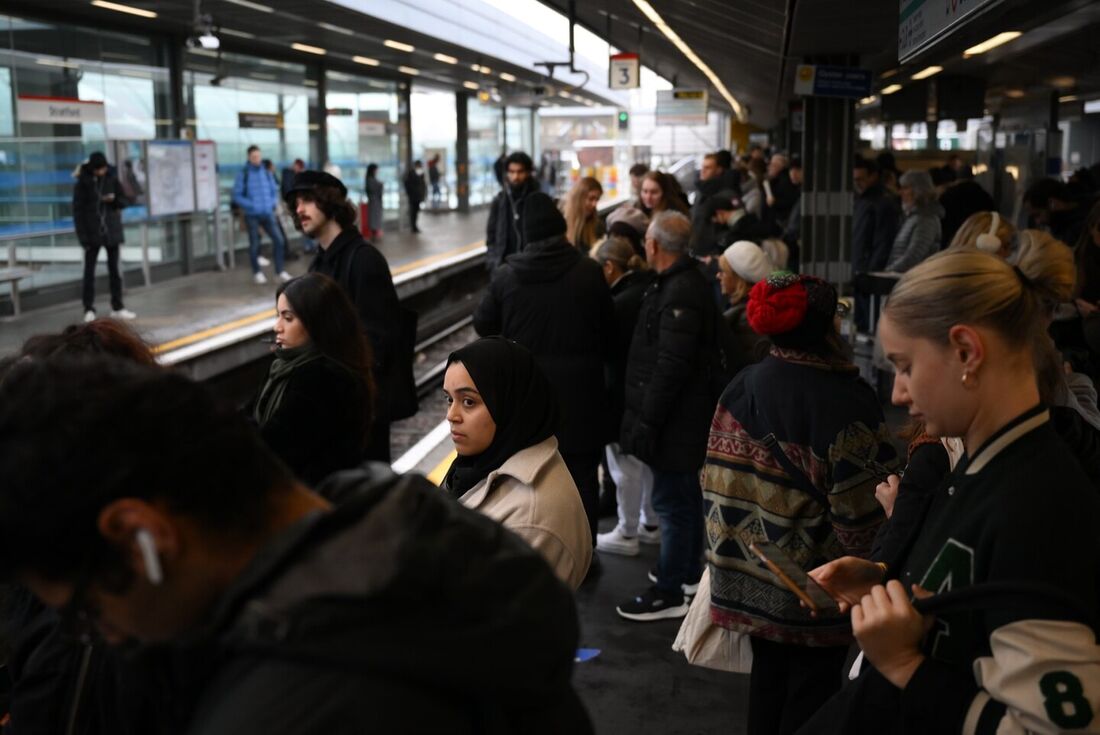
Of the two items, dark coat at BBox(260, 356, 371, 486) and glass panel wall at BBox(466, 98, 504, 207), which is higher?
glass panel wall at BBox(466, 98, 504, 207)

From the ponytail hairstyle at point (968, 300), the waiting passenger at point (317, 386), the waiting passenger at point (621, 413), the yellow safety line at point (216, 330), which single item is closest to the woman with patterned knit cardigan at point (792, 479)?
the ponytail hairstyle at point (968, 300)

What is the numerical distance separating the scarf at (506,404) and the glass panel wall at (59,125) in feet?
40.6

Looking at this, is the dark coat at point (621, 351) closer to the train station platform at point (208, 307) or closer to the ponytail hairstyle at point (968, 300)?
the train station platform at point (208, 307)

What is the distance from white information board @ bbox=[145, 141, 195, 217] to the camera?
17.0 metres

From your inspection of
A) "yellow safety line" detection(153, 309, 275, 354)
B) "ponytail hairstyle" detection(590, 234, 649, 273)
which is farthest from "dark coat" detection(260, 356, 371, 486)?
→ "yellow safety line" detection(153, 309, 275, 354)

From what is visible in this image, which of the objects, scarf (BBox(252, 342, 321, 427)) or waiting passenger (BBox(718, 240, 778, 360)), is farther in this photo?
waiting passenger (BBox(718, 240, 778, 360))

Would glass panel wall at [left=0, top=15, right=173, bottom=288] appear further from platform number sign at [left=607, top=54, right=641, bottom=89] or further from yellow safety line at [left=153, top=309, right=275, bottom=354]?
platform number sign at [left=607, top=54, right=641, bottom=89]

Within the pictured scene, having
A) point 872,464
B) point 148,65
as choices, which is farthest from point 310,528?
point 148,65

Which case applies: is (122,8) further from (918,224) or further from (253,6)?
(918,224)

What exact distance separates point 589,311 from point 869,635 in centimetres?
391

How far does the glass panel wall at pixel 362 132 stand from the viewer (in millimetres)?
26859

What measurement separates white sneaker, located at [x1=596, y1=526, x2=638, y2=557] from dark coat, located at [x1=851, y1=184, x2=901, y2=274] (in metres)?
5.43

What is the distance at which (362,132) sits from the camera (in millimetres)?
28453

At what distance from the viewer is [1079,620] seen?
1707 millimetres
